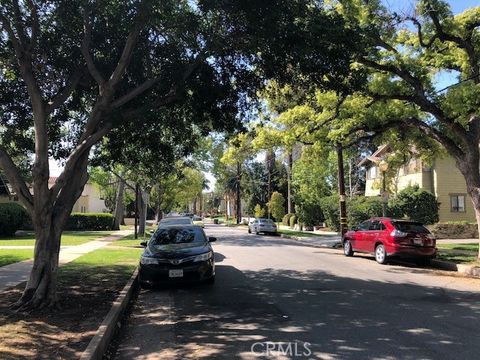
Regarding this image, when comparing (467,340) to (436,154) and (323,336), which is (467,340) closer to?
(323,336)

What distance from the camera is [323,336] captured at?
7223mm

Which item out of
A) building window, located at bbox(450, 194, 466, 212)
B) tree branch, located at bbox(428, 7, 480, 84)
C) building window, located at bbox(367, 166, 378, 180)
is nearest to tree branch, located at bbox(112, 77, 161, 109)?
tree branch, located at bbox(428, 7, 480, 84)

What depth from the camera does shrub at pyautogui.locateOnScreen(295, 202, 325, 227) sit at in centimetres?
4534

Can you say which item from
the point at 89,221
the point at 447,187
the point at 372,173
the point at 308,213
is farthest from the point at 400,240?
the point at 89,221

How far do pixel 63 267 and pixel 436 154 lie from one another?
15.6 meters

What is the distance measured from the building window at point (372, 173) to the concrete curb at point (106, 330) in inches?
1525

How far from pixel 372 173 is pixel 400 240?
31.8m

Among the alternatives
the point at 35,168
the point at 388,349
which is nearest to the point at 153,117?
the point at 35,168

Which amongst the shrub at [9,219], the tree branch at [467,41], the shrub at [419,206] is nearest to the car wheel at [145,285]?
the tree branch at [467,41]

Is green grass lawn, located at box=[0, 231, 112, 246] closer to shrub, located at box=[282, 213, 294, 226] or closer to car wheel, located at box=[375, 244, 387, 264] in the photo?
car wheel, located at box=[375, 244, 387, 264]

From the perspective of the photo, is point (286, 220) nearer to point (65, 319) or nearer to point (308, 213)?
point (308, 213)

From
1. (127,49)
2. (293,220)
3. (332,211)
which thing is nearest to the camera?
(127,49)

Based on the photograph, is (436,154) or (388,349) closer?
(388,349)

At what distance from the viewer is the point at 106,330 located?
23.3 feet
